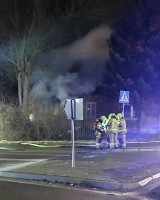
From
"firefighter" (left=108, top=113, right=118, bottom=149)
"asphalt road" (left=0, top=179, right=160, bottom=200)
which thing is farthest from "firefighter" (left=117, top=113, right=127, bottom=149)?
"asphalt road" (left=0, top=179, right=160, bottom=200)

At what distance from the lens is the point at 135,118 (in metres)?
33.4

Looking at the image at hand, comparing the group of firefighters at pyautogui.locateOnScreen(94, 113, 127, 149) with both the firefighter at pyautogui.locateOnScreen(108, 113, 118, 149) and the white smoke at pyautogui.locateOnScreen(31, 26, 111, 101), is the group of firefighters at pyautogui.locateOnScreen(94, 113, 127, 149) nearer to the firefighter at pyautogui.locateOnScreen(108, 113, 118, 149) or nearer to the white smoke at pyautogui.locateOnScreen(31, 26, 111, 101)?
the firefighter at pyautogui.locateOnScreen(108, 113, 118, 149)

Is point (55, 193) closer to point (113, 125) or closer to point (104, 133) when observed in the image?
point (113, 125)

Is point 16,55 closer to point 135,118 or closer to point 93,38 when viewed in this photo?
point 93,38

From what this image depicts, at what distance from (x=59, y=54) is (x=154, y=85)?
9722 mm

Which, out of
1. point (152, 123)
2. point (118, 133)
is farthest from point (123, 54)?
point (118, 133)

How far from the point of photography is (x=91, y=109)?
40.4 m

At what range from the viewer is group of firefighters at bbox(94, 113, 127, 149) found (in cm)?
2167

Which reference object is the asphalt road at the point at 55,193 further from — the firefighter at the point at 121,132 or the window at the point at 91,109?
the window at the point at 91,109

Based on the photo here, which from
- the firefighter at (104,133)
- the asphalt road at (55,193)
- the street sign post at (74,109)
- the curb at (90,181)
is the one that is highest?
the street sign post at (74,109)

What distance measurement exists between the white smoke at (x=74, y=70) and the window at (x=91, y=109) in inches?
43.0

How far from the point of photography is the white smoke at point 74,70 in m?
39.2

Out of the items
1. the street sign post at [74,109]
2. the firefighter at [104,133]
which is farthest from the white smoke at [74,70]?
the street sign post at [74,109]

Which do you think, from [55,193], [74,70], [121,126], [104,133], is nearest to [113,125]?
[121,126]
